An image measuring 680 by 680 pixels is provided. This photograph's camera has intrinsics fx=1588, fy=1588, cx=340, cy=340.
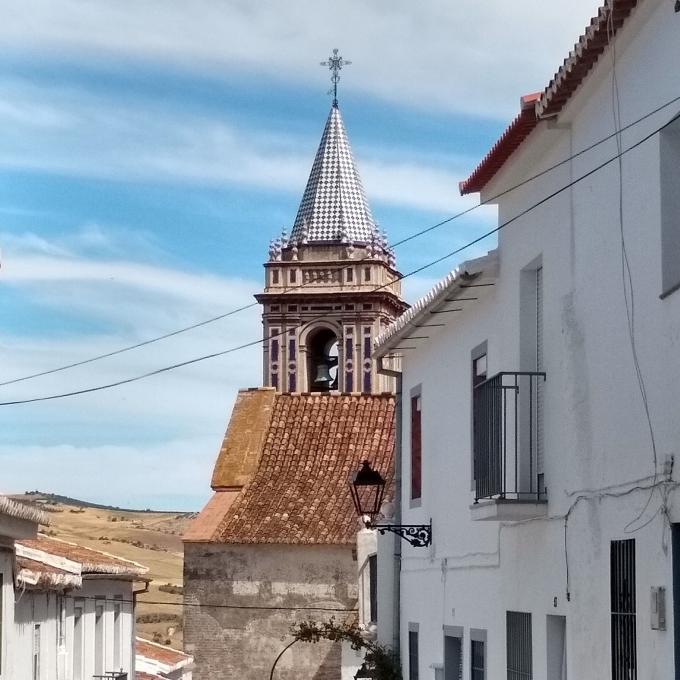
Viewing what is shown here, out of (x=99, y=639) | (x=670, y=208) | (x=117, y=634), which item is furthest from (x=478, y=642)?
(x=117, y=634)

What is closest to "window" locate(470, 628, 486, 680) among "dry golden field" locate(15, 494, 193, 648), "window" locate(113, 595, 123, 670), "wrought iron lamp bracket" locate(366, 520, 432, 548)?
"wrought iron lamp bracket" locate(366, 520, 432, 548)

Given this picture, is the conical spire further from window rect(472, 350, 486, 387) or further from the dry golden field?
window rect(472, 350, 486, 387)

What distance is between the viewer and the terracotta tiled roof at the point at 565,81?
380 inches

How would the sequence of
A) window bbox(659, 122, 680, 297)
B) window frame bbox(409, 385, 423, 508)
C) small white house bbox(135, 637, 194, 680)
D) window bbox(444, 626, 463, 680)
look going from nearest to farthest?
window bbox(659, 122, 680, 297) < window bbox(444, 626, 463, 680) < window frame bbox(409, 385, 423, 508) < small white house bbox(135, 637, 194, 680)

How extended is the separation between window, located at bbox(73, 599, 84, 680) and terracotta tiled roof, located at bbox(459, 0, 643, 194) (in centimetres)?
1350

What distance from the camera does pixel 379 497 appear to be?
19.7 metres

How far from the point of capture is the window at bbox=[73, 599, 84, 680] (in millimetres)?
24516

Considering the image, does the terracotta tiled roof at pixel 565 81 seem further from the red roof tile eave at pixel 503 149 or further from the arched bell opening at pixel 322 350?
Answer: the arched bell opening at pixel 322 350

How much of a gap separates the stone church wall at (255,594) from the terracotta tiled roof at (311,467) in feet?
1.00

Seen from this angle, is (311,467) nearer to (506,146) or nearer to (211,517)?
(211,517)

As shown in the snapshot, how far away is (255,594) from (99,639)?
3.15 meters

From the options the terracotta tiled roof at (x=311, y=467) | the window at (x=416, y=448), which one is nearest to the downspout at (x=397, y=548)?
the window at (x=416, y=448)

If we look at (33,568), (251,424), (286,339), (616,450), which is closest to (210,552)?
(251,424)

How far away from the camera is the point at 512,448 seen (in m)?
12.5
